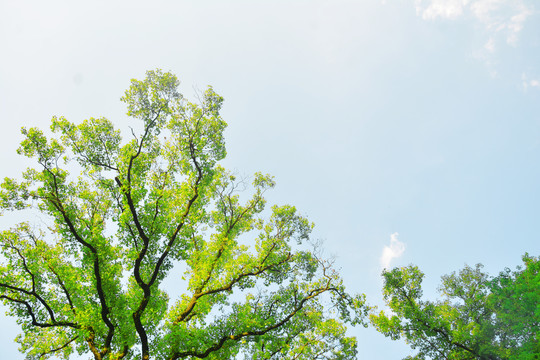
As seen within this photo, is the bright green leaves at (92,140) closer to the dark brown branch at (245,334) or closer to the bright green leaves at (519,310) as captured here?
the dark brown branch at (245,334)

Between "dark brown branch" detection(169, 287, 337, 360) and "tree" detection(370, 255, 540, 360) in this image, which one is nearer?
"dark brown branch" detection(169, 287, 337, 360)

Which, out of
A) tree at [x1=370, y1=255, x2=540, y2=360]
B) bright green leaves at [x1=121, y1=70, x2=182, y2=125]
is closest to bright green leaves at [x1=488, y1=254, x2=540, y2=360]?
tree at [x1=370, y1=255, x2=540, y2=360]

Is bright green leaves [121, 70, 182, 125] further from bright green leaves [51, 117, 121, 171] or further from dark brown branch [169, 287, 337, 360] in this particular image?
dark brown branch [169, 287, 337, 360]

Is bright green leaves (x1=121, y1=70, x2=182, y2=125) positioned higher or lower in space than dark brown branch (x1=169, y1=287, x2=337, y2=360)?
higher

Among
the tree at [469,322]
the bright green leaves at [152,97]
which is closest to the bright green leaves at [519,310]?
the tree at [469,322]

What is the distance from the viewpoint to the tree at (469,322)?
61.0 ft

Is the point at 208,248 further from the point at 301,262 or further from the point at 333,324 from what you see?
the point at 333,324

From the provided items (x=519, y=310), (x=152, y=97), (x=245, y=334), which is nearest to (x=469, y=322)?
(x=519, y=310)

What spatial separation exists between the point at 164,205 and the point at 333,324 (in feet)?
43.4

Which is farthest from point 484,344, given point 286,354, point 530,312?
point 286,354

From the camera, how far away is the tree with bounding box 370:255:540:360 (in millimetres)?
18578

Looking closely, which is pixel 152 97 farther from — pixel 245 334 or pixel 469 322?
pixel 469 322

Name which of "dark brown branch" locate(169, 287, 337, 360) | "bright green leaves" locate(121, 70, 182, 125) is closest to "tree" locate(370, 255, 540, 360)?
"dark brown branch" locate(169, 287, 337, 360)

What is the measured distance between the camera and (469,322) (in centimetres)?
2014
